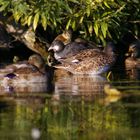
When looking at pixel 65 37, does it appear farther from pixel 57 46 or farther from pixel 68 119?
pixel 68 119

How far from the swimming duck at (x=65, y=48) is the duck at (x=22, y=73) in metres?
1.26

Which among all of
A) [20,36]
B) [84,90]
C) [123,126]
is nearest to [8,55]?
[20,36]

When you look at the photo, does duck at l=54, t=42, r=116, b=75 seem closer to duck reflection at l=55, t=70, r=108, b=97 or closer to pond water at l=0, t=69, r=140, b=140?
duck reflection at l=55, t=70, r=108, b=97

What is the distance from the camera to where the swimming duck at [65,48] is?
17266 mm

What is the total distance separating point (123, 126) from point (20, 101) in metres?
2.63

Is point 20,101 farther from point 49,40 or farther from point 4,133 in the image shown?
point 49,40

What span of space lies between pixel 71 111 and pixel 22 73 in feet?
14.9

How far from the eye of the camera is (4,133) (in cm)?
994

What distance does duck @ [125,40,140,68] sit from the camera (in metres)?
17.6

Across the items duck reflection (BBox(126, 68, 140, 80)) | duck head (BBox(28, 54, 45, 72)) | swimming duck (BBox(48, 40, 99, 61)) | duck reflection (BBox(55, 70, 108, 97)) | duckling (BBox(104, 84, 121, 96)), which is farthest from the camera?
swimming duck (BBox(48, 40, 99, 61))

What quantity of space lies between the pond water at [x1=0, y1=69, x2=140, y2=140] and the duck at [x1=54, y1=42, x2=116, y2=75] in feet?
5.14

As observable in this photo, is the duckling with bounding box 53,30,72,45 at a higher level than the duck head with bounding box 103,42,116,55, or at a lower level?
higher

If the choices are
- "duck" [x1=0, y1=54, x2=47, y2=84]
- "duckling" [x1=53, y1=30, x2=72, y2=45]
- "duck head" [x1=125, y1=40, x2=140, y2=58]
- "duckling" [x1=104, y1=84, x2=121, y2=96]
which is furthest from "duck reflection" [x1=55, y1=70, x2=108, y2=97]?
"duck head" [x1=125, y1=40, x2=140, y2=58]

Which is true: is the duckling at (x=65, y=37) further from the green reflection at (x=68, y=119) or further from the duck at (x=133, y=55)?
the green reflection at (x=68, y=119)
